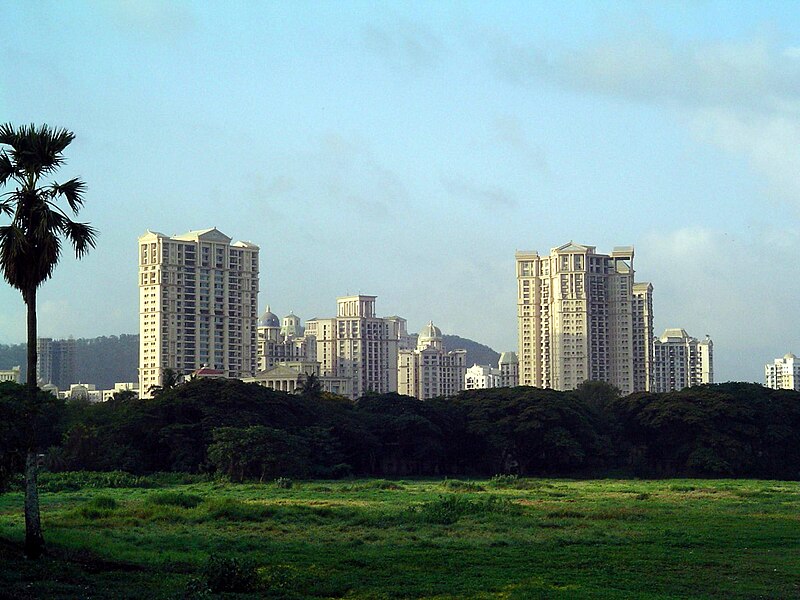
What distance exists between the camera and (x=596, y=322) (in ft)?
609

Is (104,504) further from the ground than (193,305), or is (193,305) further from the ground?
(193,305)

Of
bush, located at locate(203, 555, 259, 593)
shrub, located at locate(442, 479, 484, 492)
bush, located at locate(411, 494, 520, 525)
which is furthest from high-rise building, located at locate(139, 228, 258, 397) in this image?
bush, located at locate(203, 555, 259, 593)

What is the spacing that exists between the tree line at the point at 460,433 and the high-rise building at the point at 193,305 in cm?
6892

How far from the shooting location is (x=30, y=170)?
3108 centimetres

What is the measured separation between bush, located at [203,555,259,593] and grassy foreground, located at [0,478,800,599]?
0.03 meters

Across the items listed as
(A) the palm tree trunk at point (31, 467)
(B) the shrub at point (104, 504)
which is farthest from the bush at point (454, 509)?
(A) the palm tree trunk at point (31, 467)

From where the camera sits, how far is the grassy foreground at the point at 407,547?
1054 inches

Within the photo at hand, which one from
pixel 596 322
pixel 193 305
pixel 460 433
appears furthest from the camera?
pixel 596 322

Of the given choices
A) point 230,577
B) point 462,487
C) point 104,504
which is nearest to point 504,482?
point 462,487

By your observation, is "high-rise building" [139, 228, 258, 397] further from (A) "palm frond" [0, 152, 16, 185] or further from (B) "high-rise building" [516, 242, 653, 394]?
(A) "palm frond" [0, 152, 16, 185]

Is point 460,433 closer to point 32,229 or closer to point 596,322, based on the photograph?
point 32,229

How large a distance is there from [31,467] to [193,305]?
454 feet

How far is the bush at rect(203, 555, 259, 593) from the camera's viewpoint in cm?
2592

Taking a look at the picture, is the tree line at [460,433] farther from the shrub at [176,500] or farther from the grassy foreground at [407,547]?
the shrub at [176,500]
